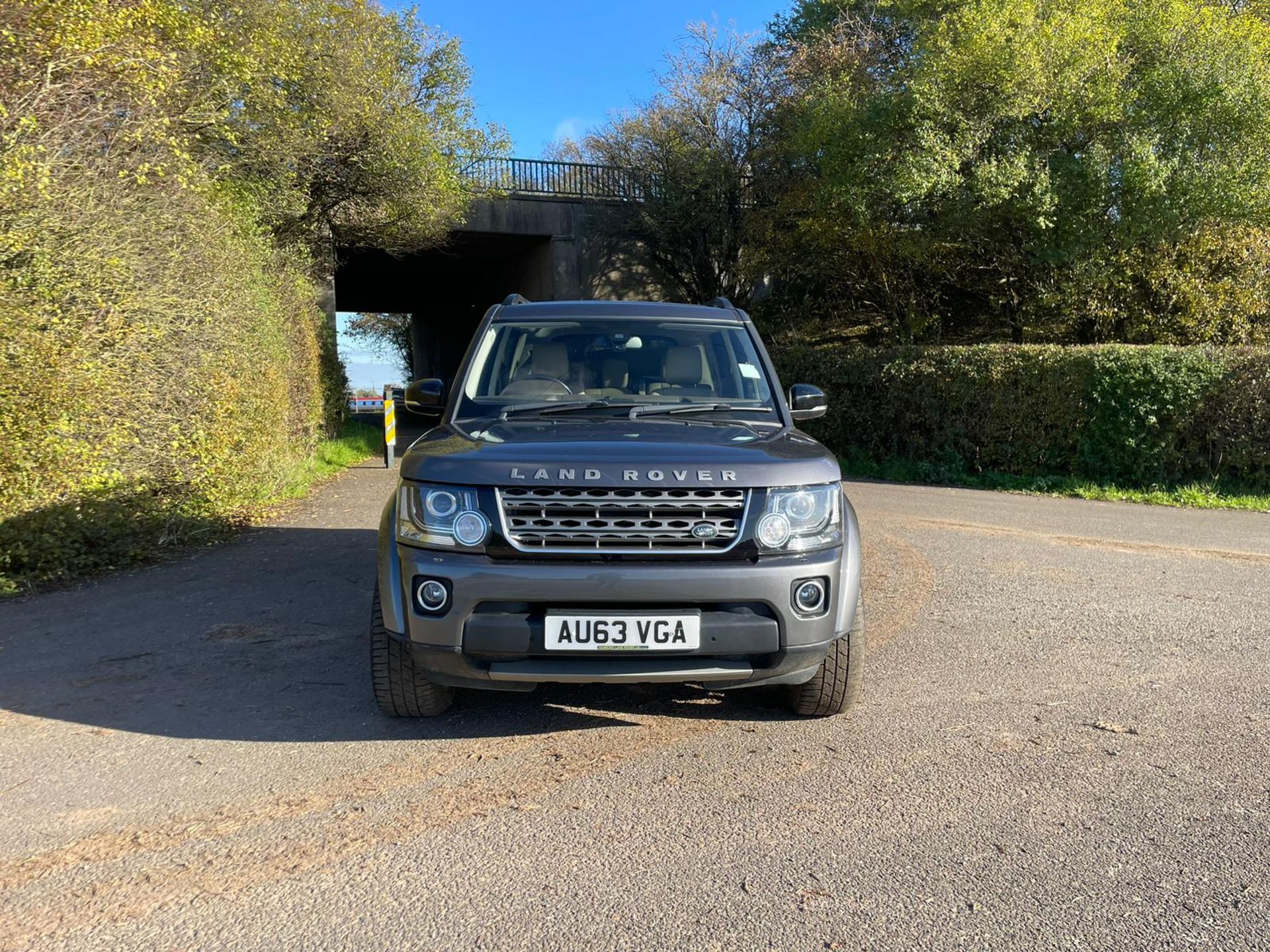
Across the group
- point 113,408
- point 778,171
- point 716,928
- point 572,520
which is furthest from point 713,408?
point 778,171

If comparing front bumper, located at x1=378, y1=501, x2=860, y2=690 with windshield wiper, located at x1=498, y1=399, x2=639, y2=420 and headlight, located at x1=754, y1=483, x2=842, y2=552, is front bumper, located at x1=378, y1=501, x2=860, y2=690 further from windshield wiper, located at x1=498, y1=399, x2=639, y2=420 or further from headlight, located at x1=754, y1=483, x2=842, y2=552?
windshield wiper, located at x1=498, y1=399, x2=639, y2=420

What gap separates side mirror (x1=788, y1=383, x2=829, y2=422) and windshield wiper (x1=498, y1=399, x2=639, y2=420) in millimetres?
954

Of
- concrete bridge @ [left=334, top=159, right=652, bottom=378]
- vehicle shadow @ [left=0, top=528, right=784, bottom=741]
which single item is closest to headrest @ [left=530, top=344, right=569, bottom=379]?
vehicle shadow @ [left=0, top=528, right=784, bottom=741]

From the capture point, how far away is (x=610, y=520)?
3.36 m

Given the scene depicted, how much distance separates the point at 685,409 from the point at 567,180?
2300 cm

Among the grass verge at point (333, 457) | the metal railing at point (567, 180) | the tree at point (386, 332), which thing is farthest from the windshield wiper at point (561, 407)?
the tree at point (386, 332)

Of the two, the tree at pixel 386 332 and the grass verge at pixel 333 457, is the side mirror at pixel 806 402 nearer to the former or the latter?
the grass verge at pixel 333 457

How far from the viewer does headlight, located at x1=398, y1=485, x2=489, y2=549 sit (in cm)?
337

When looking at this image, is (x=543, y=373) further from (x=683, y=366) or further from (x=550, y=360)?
(x=683, y=366)

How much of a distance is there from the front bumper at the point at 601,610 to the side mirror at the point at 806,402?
4.80ft

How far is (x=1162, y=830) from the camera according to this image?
3020 mm

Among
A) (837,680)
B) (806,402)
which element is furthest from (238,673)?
(806,402)

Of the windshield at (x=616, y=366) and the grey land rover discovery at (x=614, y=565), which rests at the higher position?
the windshield at (x=616, y=366)

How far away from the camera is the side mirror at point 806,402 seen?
4.68 meters
